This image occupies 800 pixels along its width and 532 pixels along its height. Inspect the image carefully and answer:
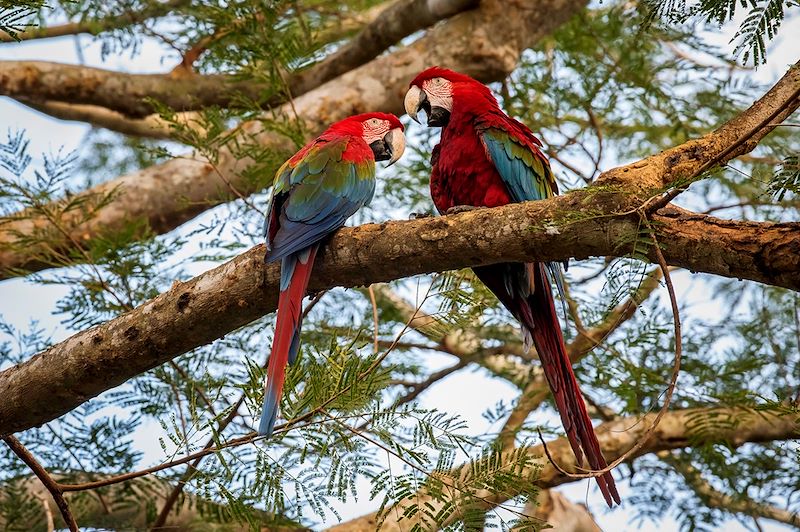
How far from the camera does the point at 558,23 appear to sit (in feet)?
10.7

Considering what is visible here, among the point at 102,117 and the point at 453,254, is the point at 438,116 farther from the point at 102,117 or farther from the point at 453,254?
the point at 102,117

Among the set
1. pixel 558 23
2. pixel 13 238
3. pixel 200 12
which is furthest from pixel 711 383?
pixel 13 238

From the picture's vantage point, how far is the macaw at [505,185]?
1840mm

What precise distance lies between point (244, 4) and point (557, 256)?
5.47 feet

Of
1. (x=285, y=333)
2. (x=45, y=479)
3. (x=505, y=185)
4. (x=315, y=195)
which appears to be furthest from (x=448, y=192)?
(x=45, y=479)

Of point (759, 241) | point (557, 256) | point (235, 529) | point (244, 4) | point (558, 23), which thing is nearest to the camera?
point (759, 241)

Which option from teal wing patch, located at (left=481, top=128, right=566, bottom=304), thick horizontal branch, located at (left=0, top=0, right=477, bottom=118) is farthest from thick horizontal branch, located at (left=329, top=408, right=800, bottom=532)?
thick horizontal branch, located at (left=0, top=0, right=477, bottom=118)

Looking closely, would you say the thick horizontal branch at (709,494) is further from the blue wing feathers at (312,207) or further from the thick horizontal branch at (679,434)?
the blue wing feathers at (312,207)

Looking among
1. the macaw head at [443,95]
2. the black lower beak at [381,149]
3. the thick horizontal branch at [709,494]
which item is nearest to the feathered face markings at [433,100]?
the macaw head at [443,95]

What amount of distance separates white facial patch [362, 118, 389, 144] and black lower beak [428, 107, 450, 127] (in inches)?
4.9

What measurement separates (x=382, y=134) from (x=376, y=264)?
81 cm

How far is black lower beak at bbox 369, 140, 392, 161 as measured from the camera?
2.31 m

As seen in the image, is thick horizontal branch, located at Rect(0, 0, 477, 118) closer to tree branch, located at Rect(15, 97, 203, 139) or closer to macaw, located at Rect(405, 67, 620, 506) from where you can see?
tree branch, located at Rect(15, 97, 203, 139)

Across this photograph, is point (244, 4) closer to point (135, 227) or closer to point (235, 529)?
point (135, 227)
